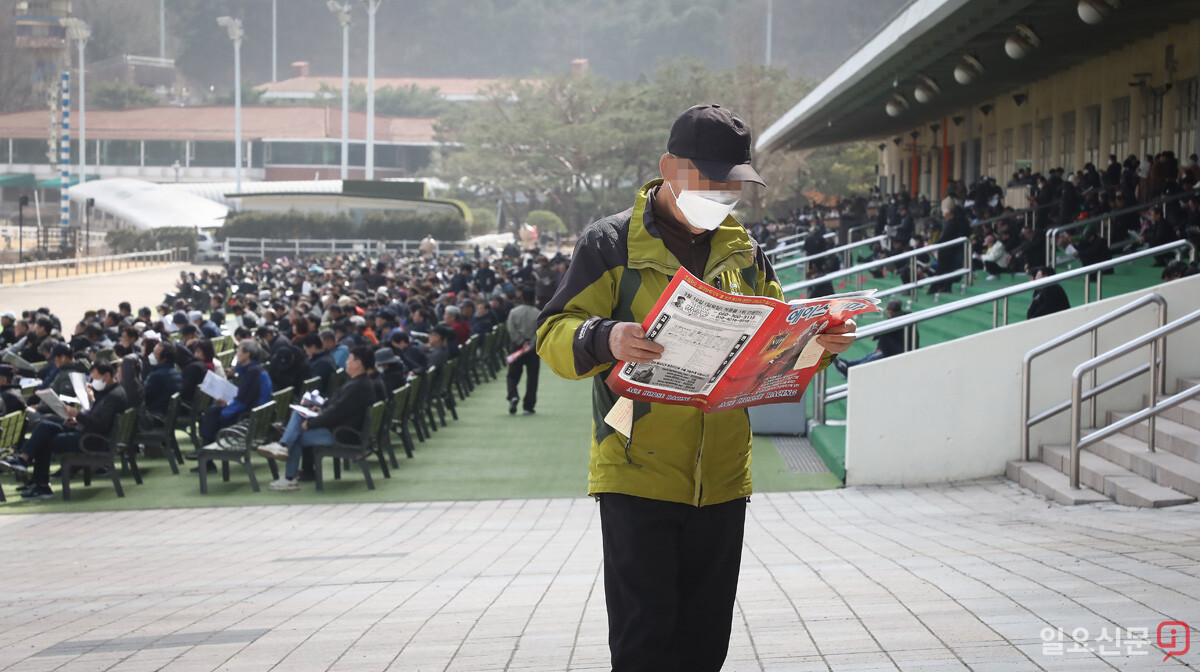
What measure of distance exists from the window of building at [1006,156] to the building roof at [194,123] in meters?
97.9

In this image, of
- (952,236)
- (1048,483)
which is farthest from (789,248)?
(1048,483)

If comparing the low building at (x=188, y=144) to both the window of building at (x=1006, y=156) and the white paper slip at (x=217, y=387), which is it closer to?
the window of building at (x=1006, y=156)

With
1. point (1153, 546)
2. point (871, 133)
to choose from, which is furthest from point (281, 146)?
point (1153, 546)

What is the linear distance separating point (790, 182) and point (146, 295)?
3693cm

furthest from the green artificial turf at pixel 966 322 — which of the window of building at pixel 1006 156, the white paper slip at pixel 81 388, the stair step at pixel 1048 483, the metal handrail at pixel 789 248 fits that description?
the window of building at pixel 1006 156

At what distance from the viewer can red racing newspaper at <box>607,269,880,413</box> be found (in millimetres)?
3092

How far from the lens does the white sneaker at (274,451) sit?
492 inches

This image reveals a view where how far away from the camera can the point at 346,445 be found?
12.3m

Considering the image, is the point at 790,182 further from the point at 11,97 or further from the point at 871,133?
the point at 11,97

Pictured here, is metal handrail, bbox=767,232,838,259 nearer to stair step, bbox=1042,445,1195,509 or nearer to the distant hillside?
stair step, bbox=1042,445,1195,509

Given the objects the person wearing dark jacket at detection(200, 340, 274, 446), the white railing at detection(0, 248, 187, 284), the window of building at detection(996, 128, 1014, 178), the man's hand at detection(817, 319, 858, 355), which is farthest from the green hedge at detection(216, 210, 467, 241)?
the man's hand at detection(817, 319, 858, 355)

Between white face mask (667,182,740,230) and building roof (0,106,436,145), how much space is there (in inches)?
4774

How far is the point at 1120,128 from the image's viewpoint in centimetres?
2061

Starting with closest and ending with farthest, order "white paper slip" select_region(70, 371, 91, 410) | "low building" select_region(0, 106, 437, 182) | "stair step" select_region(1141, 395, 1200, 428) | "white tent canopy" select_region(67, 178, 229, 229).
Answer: "stair step" select_region(1141, 395, 1200, 428) → "white paper slip" select_region(70, 371, 91, 410) → "white tent canopy" select_region(67, 178, 229, 229) → "low building" select_region(0, 106, 437, 182)
